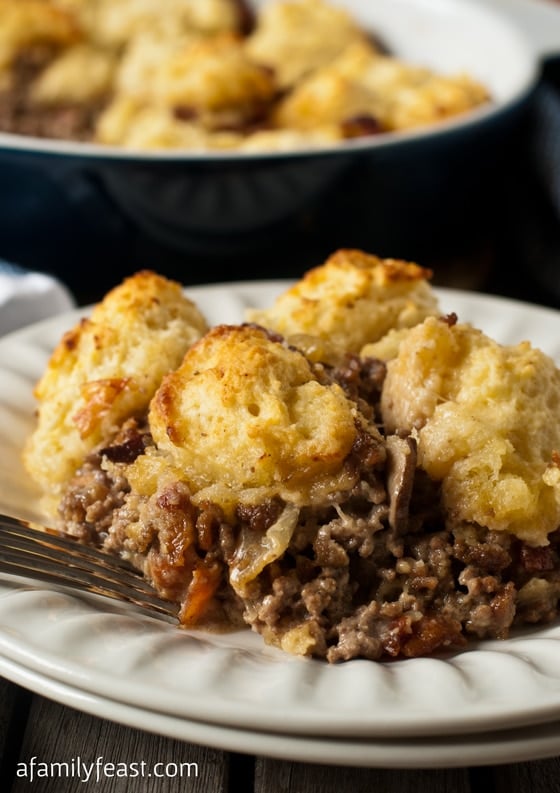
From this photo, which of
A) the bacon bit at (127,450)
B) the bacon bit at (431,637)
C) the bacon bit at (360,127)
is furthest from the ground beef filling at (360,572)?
the bacon bit at (360,127)

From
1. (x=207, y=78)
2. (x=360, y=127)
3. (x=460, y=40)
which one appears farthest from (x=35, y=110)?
(x=460, y=40)

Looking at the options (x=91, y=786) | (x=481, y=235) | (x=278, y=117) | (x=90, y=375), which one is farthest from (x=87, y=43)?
(x=91, y=786)

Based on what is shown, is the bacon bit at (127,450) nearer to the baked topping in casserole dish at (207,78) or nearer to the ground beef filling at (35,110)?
the baked topping in casserole dish at (207,78)

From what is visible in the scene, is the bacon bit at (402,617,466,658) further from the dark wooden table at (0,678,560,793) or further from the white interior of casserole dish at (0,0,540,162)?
the white interior of casserole dish at (0,0,540,162)

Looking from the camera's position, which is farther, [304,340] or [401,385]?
[304,340]

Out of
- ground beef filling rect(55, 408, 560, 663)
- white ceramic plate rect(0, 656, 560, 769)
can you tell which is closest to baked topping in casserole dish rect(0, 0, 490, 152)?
ground beef filling rect(55, 408, 560, 663)

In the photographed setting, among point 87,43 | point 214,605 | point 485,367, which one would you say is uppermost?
point 485,367

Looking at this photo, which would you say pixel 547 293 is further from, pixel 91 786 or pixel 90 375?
pixel 91 786
